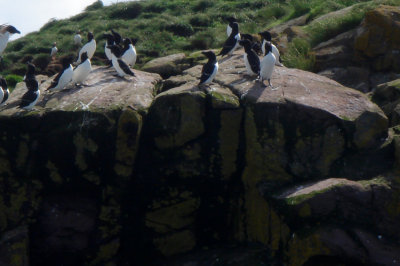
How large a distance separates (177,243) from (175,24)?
1650 centimetres

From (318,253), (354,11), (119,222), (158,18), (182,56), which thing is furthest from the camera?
(158,18)

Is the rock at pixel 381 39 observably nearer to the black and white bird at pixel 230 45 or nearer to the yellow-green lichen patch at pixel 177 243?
the black and white bird at pixel 230 45

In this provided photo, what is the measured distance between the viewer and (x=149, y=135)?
37.9 feet

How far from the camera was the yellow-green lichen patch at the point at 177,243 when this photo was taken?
11398 millimetres

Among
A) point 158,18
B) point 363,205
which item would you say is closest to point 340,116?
point 363,205

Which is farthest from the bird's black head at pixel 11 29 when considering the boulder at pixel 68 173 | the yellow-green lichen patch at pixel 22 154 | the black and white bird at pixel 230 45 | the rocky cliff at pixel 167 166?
the yellow-green lichen patch at pixel 22 154

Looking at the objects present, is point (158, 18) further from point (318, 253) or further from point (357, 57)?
point (318, 253)

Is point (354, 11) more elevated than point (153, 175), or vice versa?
point (354, 11)

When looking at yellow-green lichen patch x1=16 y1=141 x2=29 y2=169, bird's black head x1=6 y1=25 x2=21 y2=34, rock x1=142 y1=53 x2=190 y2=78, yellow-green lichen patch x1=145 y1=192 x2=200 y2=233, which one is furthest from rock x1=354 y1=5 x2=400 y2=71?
bird's black head x1=6 y1=25 x2=21 y2=34

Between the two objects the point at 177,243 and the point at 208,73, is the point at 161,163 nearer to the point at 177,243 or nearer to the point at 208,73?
the point at 177,243

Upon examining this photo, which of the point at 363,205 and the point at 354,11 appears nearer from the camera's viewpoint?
the point at 363,205

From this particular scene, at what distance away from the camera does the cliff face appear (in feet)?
36.2

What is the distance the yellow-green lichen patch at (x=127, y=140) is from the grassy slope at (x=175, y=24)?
6977mm

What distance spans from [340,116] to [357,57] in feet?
19.1
